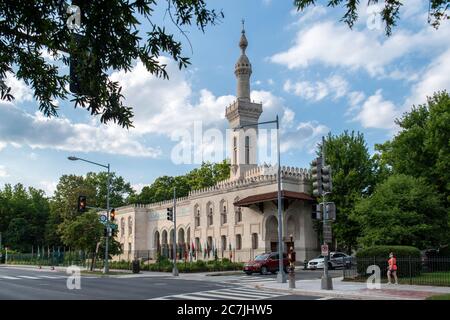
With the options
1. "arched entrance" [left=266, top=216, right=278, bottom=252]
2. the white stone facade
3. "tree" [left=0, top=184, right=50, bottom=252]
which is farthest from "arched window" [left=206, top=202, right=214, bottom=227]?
"tree" [left=0, top=184, right=50, bottom=252]

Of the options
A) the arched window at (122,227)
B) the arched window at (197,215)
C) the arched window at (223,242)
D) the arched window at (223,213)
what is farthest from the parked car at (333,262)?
the arched window at (122,227)

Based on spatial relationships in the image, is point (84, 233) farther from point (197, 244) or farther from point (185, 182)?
point (185, 182)

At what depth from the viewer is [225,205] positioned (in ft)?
209

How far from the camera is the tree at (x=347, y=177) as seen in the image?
166ft

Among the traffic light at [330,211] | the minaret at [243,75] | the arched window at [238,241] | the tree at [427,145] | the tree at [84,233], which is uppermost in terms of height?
the minaret at [243,75]

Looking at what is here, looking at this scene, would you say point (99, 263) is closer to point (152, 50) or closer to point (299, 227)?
point (299, 227)

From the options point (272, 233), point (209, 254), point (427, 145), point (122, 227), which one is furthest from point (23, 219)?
point (427, 145)

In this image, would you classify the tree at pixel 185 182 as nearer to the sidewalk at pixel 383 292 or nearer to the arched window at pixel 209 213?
the arched window at pixel 209 213

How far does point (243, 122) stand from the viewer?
66.2 meters

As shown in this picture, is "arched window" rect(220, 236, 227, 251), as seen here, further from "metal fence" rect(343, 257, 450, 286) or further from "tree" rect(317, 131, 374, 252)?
"metal fence" rect(343, 257, 450, 286)

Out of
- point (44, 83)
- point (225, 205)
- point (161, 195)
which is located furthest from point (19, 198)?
point (44, 83)

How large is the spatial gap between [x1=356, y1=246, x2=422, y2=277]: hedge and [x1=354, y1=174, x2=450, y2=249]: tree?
3.23 meters

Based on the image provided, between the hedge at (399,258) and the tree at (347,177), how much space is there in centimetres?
2168

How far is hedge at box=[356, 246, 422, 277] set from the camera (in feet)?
89.8
